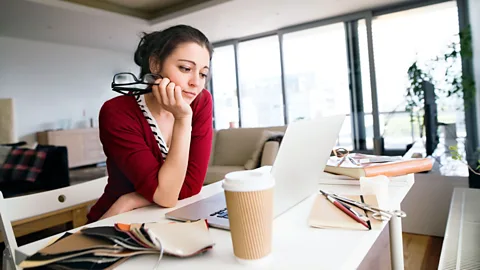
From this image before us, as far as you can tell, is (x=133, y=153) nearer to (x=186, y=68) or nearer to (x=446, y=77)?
(x=186, y=68)

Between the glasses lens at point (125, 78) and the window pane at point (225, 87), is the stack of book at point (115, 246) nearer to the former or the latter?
the glasses lens at point (125, 78)

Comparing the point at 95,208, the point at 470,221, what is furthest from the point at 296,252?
the point at 470,221

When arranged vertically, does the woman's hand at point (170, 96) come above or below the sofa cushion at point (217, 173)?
above

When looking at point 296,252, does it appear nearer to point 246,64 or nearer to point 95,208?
point 95,208

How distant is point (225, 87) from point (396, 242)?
19.3ft

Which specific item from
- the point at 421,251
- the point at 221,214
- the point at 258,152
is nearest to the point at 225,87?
the point at 258,152

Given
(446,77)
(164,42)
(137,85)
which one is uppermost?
(446,77)

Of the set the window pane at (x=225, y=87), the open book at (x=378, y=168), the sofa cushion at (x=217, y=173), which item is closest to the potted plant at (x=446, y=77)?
the sofa cushion at (x=217, y=173)

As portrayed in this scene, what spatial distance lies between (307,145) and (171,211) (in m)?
0.34

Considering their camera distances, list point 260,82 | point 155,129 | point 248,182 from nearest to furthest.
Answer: point 248,182, point 155,129, point 260,82

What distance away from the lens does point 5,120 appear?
5246 millimetres

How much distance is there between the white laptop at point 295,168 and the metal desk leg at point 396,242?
9.0 inches

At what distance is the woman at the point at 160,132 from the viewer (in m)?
0.80

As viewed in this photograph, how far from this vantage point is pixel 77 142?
617 centimetres
